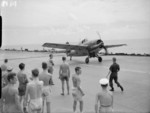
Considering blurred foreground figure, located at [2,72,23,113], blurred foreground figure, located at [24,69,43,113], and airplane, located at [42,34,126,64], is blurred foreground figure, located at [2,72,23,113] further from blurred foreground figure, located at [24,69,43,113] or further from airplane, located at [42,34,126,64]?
airplane, located at [42,34,126,64]

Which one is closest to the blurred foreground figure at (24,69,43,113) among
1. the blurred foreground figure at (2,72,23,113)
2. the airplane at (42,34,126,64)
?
the blurred foreground figure at (2,72,23,113)

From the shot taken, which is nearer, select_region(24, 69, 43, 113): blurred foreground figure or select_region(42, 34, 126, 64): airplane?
select_region(24, 69, 43, 113): blurred foreground figure

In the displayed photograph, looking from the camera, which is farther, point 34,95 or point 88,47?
point 88,47

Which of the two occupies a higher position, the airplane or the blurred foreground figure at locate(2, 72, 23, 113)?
the airplane

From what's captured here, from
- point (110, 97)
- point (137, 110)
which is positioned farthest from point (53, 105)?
point (110, 97)

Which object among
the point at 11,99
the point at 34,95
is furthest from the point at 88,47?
the point at 11,99

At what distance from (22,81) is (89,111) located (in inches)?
89.8

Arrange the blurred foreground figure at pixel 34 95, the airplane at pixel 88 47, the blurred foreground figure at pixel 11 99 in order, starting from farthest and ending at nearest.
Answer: the airplane at pixel 88 47 → the blurred foreground figure at pixel 34 95 → the blurred foreground figure at pixel 11 99

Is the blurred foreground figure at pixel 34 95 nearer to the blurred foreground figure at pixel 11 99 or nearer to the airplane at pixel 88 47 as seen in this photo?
the blurred foreground figure at pixel 11 99

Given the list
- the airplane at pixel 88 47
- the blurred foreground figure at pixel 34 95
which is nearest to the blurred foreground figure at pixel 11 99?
the blurred foreground figure at pixel 34 95

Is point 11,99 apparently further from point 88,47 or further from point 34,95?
point 88,47

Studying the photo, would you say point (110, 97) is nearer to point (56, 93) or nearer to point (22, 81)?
point (22, 81)

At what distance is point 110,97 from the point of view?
373 cm

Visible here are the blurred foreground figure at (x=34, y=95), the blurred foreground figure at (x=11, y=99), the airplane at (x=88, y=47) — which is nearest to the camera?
the blurred foreground figure at (x=11, y=99)
